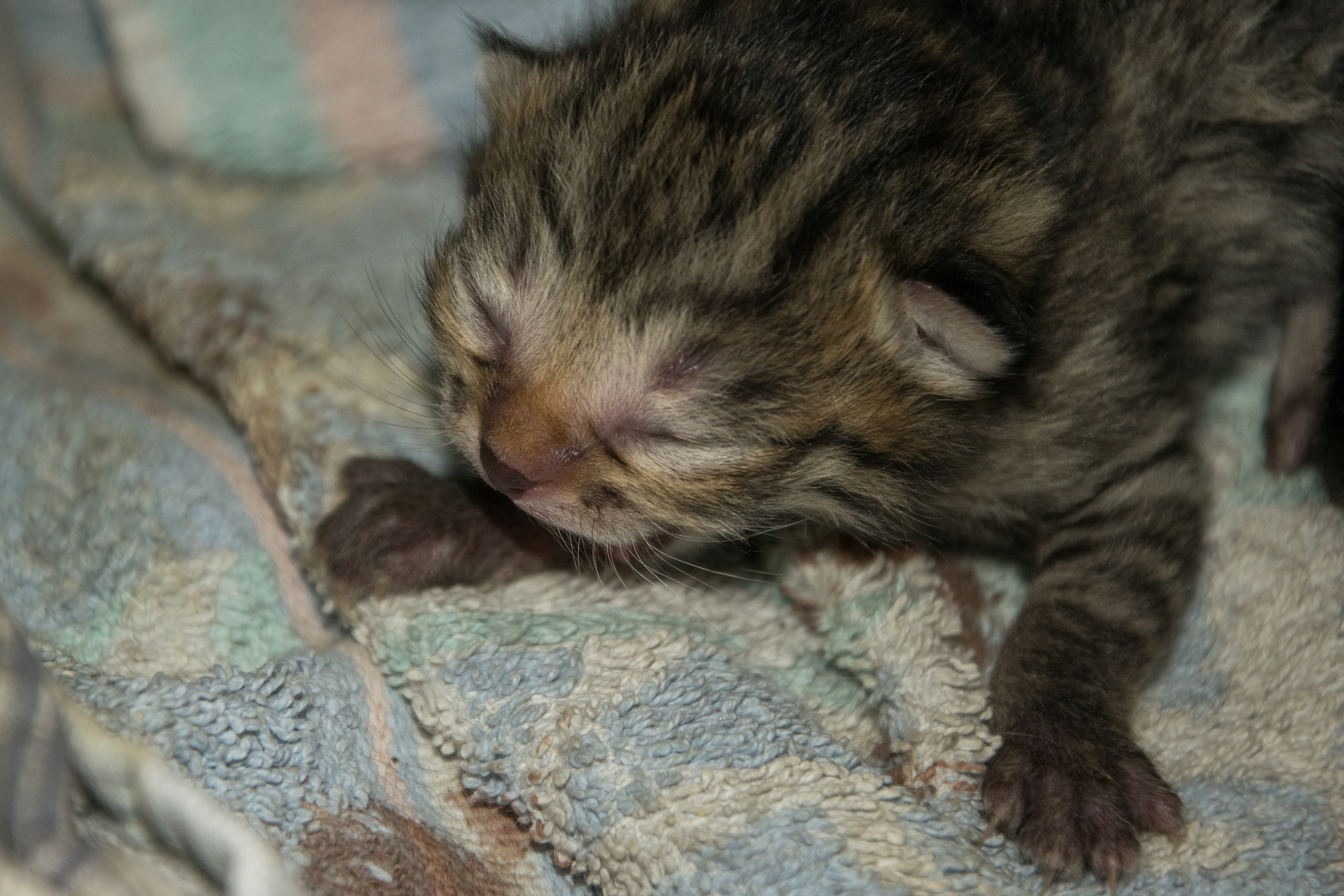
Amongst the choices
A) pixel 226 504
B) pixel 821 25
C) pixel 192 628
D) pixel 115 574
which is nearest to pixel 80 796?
pixel 192 628

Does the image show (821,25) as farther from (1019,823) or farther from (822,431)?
(1019,823)

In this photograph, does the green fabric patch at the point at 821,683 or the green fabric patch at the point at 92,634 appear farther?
the green fabric patch at the point at 821,683

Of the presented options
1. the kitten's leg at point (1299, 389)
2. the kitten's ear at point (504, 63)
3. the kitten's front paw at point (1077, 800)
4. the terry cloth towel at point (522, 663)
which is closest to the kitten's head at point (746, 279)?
the kitten's ear at point (504, 63)

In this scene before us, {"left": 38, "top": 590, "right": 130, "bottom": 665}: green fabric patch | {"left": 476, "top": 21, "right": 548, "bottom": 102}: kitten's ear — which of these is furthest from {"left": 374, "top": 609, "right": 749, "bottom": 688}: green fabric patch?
{"left": 476, "top": 21, "right": 548, "bottom": 102}: kitten's ear

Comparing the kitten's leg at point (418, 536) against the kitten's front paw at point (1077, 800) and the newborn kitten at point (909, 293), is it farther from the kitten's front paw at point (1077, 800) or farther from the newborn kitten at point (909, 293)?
the kitten's front paw at point (1077, 800)

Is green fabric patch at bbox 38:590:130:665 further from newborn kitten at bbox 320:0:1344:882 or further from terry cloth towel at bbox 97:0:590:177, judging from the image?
terry cloth towel at bbox 97:0:590:177
